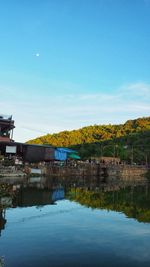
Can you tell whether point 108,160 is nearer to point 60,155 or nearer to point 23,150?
point 60,155

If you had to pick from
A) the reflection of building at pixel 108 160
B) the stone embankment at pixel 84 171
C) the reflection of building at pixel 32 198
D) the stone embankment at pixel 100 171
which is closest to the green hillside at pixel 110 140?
the reflection of building at pixel 108 160

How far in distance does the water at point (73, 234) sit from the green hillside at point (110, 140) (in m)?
67.4

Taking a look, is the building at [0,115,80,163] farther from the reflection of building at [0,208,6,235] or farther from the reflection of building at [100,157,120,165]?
the reflection of building at [0,208,6,235]

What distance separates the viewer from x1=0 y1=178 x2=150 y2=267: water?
51.9ft

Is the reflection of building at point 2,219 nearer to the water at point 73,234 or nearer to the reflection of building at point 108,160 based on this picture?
the water at point 73,234

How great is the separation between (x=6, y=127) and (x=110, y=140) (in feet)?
274

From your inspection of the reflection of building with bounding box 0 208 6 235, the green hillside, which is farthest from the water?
the green hillside

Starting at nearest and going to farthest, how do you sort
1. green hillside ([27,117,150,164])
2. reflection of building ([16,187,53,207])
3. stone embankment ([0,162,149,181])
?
reflection of building ([16,187,53,207]) → stone embankment ([0,162,149,181]) → green hillside ([27,117,150,164])

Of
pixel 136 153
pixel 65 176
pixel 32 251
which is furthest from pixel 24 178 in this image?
pixel 136 153

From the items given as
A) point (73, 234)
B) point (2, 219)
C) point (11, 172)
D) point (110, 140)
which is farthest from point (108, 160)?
point (73, 234)

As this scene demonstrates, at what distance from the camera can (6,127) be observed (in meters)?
65.2

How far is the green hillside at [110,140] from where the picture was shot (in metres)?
114

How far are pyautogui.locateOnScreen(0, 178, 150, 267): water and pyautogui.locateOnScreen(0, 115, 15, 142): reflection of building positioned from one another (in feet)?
96.2

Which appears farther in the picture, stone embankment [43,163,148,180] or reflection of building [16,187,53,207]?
stone embankment [43,163,148,180]
